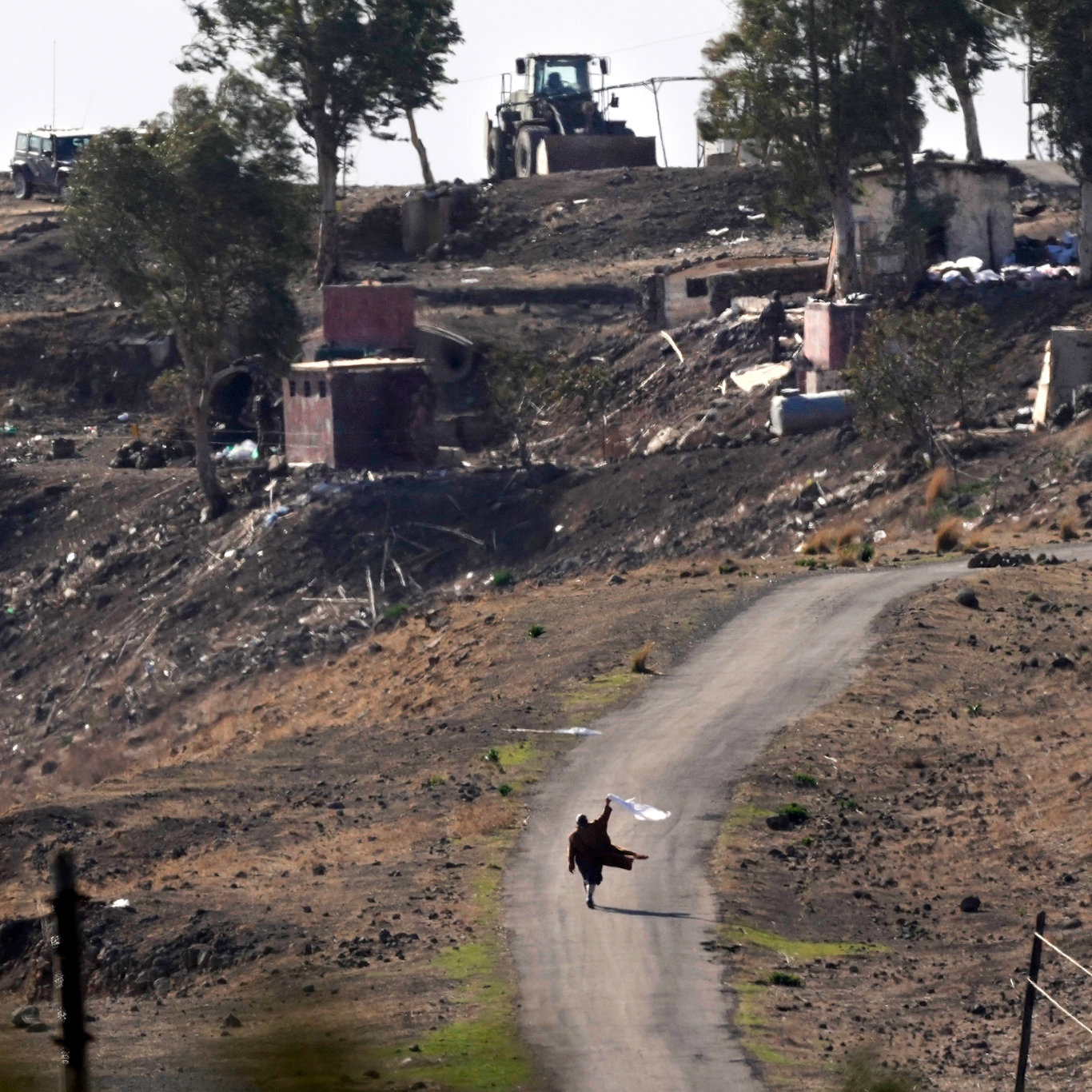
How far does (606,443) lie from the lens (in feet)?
141

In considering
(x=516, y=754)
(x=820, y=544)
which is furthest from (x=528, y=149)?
(x=516, y=754)

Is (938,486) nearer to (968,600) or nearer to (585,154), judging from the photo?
(968,600)

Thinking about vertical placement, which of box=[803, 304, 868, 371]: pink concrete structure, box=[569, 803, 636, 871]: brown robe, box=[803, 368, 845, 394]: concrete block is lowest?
box=[569, 803, 636, 871]: brown robe

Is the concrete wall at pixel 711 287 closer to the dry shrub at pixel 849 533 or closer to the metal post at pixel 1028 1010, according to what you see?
the dry shrub at pixel 849 533

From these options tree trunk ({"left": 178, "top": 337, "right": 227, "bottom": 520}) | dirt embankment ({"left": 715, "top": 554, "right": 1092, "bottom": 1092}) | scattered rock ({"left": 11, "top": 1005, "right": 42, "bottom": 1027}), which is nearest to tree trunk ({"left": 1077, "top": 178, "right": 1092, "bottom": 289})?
dirt embankment ({"left": 715, "top": 554, "right": 1092, "bottom": 1092})

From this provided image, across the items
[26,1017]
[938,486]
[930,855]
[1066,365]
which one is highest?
[1066,365]

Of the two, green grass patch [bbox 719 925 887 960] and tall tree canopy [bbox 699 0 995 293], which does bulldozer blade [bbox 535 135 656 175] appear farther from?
green grass patch [bbox 719 925 887 960]

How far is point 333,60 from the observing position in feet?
173

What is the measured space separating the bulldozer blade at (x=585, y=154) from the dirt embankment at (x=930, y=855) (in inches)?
1511

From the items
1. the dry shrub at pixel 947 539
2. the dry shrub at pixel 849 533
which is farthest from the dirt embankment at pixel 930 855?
the dry shrub at pixel 849 533

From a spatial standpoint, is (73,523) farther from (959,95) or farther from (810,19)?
(959,95)

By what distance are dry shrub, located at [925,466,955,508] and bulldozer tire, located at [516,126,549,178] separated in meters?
31.9

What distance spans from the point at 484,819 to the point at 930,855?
4.31m

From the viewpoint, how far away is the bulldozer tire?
6347 cm
